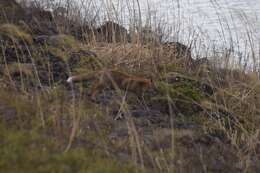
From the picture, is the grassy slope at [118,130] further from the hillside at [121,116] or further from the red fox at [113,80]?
the red fox at [113,80]

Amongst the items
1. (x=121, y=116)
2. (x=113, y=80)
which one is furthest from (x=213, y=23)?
(x=113, y=80)

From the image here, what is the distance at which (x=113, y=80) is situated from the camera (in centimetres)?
414

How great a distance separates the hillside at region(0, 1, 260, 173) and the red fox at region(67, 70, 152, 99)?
0.33 ft

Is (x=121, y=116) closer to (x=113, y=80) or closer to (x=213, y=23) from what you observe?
(x=113, y=80)

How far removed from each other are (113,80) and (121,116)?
459 millimetres

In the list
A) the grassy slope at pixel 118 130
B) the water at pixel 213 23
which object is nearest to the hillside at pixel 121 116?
the grassy slope at pixel 118 130

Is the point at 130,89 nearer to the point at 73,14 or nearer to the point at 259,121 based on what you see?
the point at 259,121

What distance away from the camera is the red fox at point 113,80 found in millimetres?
4289

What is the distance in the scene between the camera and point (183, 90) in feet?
18.0

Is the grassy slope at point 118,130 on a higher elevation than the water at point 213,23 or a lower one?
lower

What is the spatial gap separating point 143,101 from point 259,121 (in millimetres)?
1189

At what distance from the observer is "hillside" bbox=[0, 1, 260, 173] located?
3596mm

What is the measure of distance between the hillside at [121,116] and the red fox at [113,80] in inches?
4.0

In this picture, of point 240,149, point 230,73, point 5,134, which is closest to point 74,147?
point 5,134
